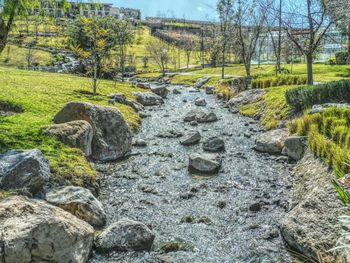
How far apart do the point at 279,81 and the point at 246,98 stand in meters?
5.03

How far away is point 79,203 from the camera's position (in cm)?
1080

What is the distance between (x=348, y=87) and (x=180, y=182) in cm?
1384

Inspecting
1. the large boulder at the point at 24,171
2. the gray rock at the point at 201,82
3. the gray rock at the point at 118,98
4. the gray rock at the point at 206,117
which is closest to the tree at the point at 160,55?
the gray rock at the point at 201,82

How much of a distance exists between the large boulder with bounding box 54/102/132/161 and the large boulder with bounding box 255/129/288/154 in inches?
287

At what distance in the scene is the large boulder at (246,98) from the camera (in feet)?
108

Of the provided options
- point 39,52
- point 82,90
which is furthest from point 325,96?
point 39,52

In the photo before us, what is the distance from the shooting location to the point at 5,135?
14.8m

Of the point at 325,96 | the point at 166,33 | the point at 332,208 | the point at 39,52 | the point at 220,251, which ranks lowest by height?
the point at 220,251

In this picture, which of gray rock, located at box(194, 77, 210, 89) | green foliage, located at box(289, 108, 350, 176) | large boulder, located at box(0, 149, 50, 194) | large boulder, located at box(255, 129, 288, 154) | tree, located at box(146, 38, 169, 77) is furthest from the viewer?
tree, located at box(146, 38, 169, 77)

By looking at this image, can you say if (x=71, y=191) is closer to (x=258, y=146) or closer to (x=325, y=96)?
(x=258, y=146)

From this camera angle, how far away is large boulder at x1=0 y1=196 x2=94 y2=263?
302 inches

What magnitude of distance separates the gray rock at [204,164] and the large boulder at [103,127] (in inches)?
161

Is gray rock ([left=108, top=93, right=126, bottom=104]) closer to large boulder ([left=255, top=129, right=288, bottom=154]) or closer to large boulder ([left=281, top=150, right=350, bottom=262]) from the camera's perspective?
large boulder ([left=255, top=129, right=288, bottom=154])

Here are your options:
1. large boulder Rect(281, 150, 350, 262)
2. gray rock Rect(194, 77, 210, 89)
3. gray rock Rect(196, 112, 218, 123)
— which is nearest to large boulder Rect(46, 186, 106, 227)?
large boulder Rect(281, 150, 350, 262)
